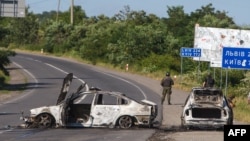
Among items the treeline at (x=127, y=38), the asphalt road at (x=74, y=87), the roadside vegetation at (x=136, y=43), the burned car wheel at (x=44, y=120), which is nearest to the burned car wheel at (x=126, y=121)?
the asphalt road at (x=74, y=87)

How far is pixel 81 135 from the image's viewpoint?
779 inches

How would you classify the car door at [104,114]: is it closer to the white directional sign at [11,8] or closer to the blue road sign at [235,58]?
the white directional sign at [11,8]

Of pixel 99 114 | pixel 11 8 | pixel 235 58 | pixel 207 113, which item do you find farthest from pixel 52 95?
pixel 207 113

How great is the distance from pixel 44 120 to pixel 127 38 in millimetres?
51718

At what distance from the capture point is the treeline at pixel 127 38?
70.4 m

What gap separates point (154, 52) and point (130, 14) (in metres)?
26.6

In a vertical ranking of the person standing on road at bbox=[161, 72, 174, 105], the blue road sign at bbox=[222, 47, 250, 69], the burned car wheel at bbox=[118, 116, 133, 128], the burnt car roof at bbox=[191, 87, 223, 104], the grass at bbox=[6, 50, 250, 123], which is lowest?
the grass at bbox=[6, 50, 250, 123]

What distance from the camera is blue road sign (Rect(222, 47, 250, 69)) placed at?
2711 centimetres

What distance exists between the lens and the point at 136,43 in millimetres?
73188

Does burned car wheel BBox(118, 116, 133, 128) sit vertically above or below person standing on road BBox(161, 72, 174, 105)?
below

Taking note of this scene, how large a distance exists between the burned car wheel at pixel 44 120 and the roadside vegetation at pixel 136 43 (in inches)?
512

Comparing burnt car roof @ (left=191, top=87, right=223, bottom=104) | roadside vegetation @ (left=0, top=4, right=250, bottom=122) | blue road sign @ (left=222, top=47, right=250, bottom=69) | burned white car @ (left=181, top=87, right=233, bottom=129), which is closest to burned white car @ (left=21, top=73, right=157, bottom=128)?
burned white car @ (left=181, top=87, right=233, bottom=129)

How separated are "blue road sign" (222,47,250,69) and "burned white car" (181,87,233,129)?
4.96 meters

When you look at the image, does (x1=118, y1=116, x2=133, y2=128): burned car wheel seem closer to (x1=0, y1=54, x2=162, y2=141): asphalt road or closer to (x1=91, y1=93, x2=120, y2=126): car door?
(x1=91, y1=93, x2=120, y2=126): car door
